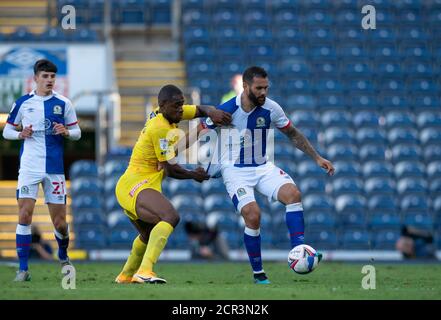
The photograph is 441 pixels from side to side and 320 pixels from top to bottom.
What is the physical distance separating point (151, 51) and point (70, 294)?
1652 cm

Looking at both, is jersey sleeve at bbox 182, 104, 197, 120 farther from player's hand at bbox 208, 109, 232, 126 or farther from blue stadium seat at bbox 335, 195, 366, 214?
blue stadium seat at bbox 335, 195, 366, 214

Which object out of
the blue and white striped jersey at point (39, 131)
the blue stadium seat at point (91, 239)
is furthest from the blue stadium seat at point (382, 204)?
the blue and white striped jersey at point (39, 131)

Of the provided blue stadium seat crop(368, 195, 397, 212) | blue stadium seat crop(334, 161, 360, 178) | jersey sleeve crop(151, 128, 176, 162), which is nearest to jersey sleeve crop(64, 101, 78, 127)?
jersey sleeve crop(151, 128, 176, 162)

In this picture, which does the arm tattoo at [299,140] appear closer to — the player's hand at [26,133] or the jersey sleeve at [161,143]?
the jersey sleeve at [161,143]

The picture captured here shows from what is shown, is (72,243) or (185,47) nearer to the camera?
(72,243)

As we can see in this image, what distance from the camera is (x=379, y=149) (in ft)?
70.6

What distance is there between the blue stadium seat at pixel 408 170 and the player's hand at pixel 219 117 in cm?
1032

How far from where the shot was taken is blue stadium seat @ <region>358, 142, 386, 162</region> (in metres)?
21.4

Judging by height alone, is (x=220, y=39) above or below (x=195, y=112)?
above

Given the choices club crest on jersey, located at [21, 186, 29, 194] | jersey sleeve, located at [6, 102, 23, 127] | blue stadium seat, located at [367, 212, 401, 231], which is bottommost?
blue stadium seat, located at [367, 212, 401, 231]

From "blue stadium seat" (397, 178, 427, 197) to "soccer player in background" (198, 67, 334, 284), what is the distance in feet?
30.8
